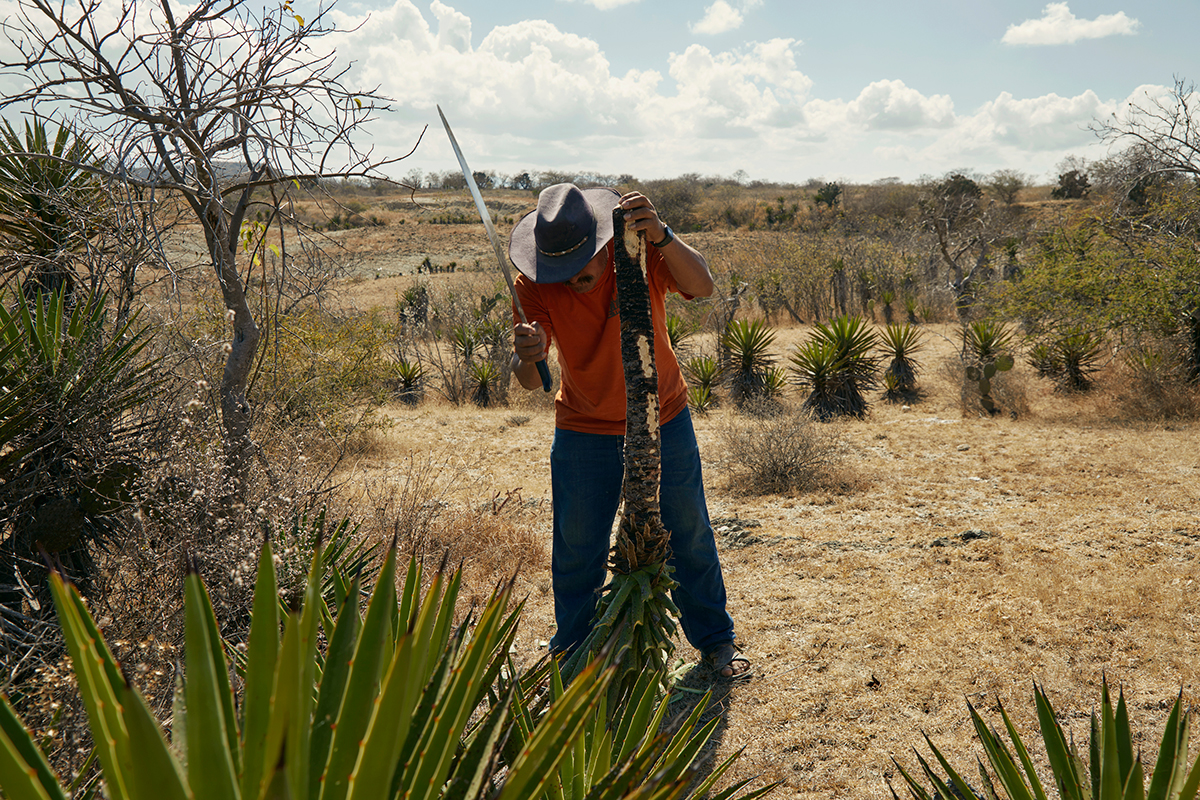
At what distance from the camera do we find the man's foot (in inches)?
122

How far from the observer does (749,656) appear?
3.42 metres

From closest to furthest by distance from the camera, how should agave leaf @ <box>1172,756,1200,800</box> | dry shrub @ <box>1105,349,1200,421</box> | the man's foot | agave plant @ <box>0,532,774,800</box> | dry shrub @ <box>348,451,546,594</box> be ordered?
agave plant @ <box>0,532,774,800</box> → agave leaf @ <box>1172,756,1200,800</box> → the man's foot → dry shrub @ <box>348,451,546,594</box> → dry shrub @ <box>1105,349,1200,421</box>

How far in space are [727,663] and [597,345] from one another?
4.89 feet

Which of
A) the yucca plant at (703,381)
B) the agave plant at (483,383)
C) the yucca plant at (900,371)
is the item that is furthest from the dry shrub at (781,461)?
the agave plant at (483,383)

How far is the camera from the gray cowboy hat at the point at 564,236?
2561 millimetres

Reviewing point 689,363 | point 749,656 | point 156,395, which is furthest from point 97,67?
point 689,363

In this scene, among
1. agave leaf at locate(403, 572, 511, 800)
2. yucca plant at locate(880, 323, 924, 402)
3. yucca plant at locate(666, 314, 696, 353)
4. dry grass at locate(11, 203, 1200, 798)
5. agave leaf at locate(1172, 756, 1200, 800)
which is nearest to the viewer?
agave leaf at locate(403, 572, 511, 800)

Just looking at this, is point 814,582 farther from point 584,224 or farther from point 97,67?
point 97,67

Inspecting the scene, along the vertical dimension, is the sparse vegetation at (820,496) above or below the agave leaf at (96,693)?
below

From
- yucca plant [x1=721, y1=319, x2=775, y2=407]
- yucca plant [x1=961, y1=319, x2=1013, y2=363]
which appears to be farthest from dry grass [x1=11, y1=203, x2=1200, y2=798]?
yucca plant [x1=721, y1=319, x2=775, y2=407]

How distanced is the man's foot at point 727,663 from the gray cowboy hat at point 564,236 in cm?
173

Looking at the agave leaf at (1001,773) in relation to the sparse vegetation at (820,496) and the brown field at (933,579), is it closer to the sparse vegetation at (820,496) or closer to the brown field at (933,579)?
the brown field at (933,579)

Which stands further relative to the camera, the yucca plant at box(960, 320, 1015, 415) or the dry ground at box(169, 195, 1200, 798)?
the yucca plant at box(960, 320, 1015, 415)

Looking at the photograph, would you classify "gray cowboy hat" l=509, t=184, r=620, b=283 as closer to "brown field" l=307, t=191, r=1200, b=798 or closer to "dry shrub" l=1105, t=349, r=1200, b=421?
"brown field" l=307, t=191, r=1200, b=798
